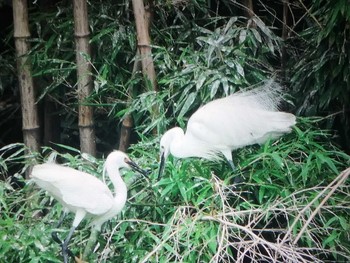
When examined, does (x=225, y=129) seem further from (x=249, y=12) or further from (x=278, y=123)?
(x=249, y=12)

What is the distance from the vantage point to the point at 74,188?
3869mm

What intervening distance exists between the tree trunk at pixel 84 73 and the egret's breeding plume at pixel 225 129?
66 centimetres

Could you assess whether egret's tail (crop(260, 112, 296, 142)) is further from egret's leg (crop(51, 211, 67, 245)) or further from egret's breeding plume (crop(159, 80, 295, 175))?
egret's leg (crop(51, 211, 67, 245))

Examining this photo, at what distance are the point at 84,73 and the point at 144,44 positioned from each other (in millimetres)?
363

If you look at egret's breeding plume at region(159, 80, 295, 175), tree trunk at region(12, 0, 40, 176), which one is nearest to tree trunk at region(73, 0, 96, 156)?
tree trunk at region(12, 0, 40, 176)

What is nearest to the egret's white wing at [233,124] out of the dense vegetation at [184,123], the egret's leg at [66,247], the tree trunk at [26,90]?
the dense vegetation at [184,123]

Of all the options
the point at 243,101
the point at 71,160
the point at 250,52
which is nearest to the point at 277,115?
the point at 243,101

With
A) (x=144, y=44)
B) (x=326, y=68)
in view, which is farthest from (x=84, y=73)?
(x=326, y=68)

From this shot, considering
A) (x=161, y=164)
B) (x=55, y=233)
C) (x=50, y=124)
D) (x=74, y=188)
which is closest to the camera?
(x=74, y=188)

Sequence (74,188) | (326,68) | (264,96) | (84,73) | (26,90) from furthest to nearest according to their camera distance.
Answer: (26,90), (84,73), (326,68), (264,96), (74,188)

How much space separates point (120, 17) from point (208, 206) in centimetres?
153

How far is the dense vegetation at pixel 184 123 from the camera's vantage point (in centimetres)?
397

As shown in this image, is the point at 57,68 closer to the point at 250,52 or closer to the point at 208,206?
the point at 250,52

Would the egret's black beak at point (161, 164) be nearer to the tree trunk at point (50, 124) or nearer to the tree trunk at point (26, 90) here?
the tree trunk at point (26, 90)
